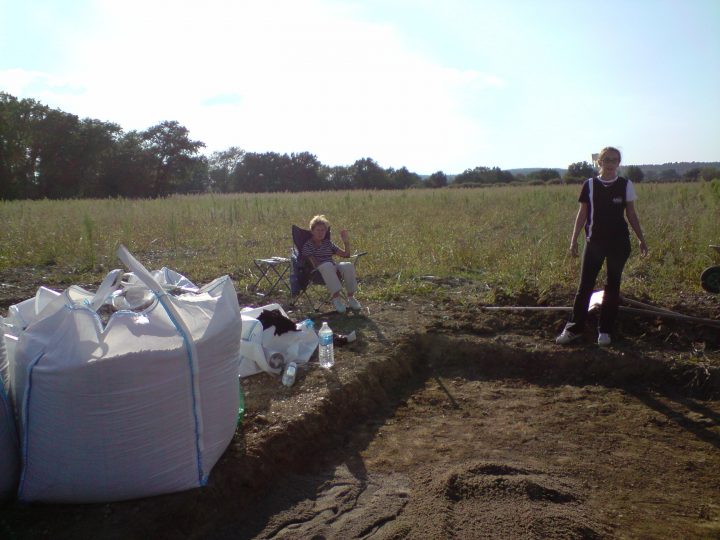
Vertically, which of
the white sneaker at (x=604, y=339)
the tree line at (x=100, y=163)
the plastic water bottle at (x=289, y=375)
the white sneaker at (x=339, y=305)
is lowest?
the plastic water bottle at (x=289, y=375)

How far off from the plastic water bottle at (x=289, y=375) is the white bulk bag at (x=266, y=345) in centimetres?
14

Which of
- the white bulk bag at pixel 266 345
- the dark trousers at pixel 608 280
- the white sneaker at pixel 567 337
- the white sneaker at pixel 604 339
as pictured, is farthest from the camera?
the white sneaker at pixel 567 337

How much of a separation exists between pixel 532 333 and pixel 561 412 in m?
1.26

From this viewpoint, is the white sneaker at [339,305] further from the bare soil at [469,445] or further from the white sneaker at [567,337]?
the white sneaker at [567,337]

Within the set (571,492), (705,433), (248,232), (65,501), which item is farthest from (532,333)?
(248,232)

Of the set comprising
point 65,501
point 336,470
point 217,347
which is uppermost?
point 217,347

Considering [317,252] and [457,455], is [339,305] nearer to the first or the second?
[317,252]

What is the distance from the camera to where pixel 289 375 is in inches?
165

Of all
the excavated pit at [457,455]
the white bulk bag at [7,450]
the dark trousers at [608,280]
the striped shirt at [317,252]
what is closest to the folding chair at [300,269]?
the striped shirt at [317,252]

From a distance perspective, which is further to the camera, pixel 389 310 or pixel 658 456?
pixel 389 310

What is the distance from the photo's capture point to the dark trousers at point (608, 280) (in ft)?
15.0

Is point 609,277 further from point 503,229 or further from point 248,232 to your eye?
point 248,232

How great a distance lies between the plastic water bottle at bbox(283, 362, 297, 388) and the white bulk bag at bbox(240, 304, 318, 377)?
0.47 feet

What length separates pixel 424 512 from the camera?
112 inches
